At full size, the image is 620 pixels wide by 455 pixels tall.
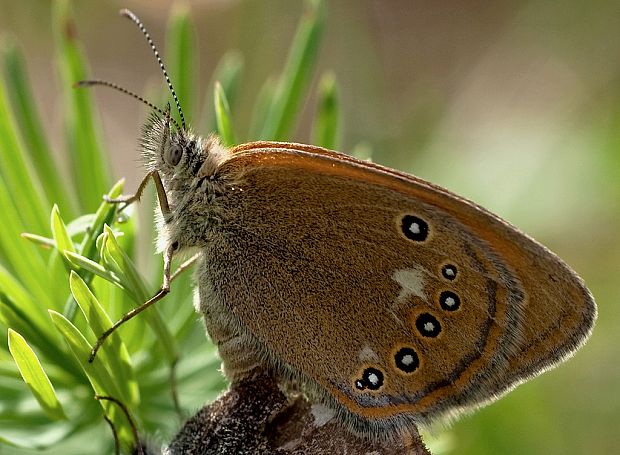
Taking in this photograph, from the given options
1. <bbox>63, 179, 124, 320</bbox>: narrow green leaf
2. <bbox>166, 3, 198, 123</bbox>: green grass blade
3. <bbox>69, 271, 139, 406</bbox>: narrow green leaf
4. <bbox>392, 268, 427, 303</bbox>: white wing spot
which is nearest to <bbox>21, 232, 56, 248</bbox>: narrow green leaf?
<bbox>63, 179, 124, 320</bbox>: narrow green leaf

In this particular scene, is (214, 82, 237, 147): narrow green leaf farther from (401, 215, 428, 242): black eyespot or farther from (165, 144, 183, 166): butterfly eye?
(401, 215, 428, 242): black eyespot

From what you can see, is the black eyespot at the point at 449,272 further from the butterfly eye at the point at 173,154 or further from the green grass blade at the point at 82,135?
the green grass blade at the point at 82,135

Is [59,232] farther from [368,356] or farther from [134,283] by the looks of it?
[368,356]

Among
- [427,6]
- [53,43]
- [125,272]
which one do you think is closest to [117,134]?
[53,43]

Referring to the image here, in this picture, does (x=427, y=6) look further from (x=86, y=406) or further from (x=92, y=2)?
(x=86, y=406)

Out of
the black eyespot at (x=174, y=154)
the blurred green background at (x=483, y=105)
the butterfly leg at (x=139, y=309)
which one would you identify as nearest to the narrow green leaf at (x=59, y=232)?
the butterfly leg at (x=139, y=309)

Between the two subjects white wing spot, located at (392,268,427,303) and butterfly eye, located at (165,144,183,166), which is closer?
white wing spot, located at (392,268,427,303)
